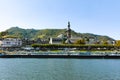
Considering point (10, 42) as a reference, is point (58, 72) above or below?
below

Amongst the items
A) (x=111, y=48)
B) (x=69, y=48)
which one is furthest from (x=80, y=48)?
(x=111, y=48)

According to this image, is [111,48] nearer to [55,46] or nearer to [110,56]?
[55,46]

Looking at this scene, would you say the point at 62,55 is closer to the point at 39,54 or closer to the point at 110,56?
the point at 39,54

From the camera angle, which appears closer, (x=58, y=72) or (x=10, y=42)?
(x=58, y=72)

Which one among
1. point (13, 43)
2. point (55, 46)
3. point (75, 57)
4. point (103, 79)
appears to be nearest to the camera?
point (103, 79)

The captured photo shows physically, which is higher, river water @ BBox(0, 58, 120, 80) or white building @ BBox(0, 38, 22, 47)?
white building @ BBox(0, 38, 22, 47)

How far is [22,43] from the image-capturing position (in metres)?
162

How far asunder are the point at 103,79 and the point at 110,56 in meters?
45.0

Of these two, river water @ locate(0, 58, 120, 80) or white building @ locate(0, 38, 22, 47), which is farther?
white building @ locate(0, 38, 22, 47)

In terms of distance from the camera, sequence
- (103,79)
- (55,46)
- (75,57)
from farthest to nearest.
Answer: (55,46), (75,57), (103,79)

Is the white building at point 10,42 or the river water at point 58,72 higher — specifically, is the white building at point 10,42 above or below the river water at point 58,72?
above

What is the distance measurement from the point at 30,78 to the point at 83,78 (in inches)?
245

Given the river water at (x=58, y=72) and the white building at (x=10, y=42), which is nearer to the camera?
the river water at (x=58, y=72)

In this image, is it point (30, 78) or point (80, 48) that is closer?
point (30, 78)
